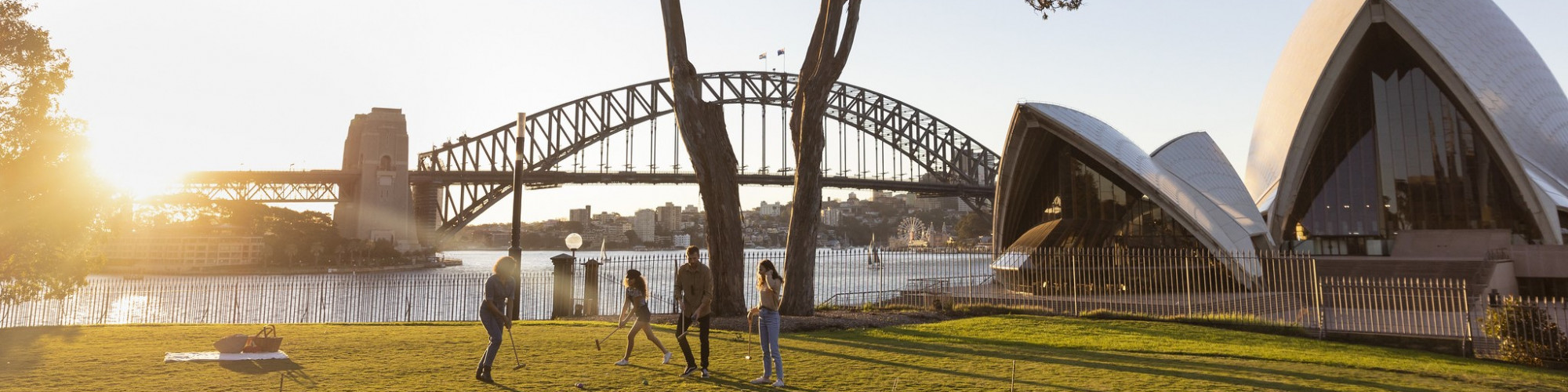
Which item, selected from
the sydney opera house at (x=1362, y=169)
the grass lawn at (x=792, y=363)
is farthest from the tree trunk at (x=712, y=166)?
the sydney opera house at (x=1362, y=169)

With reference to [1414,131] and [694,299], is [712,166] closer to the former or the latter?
[694,299]

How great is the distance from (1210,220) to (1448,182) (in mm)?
10634

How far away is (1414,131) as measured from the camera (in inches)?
1019

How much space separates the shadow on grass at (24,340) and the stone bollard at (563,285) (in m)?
6.96

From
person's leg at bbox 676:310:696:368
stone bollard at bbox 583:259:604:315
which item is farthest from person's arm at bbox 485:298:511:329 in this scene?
stone bollard at bbox 583:259:604:315

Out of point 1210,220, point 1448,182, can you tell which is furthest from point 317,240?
point 1448,182

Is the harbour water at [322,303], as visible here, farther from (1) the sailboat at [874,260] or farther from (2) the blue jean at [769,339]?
(2) the blue jean at [769,339]

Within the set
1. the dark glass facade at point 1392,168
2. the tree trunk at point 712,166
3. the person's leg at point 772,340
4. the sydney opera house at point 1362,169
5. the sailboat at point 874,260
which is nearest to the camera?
the person's leg at point 772,340

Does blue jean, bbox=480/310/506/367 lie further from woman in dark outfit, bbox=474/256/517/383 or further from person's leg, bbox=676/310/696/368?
person's leg, bbox=676/310/696/368

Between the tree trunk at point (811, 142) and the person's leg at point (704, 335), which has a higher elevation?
the tree trunk at point (811, 142)

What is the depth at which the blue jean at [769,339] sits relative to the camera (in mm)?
6623

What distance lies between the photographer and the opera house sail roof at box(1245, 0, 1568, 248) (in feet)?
78.1

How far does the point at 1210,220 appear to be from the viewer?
69.0 feet

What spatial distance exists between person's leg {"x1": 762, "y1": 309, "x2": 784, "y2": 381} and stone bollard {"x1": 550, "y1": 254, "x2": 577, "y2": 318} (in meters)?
9.45
